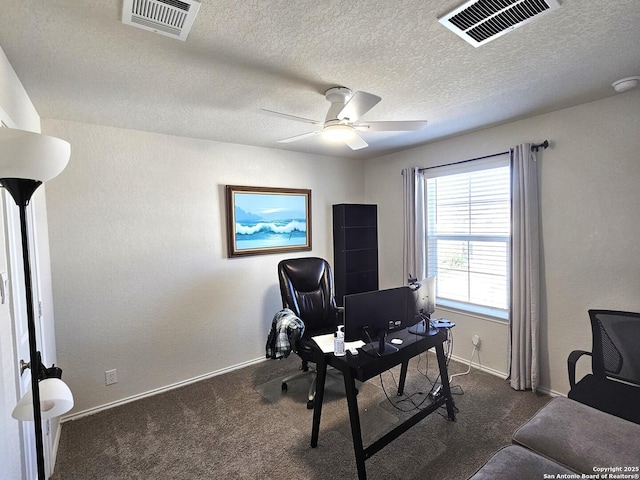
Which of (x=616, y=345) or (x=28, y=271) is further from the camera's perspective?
(x=616, y=345)

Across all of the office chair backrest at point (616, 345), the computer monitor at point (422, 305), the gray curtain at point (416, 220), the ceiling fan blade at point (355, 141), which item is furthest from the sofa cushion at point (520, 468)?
the gray curtain at point (416, 220)

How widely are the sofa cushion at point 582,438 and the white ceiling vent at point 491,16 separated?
72.4 inches

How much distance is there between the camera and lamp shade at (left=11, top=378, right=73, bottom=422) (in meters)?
1.08

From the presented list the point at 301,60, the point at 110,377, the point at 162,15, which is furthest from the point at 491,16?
the point at 110,377

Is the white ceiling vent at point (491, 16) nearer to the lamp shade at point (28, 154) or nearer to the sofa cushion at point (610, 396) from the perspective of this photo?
the lamp shade at point (28, 154)

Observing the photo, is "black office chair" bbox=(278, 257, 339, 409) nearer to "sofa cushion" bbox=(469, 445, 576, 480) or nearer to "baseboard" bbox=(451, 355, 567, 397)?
"baseboard" bbox=(451, 355, 567, 397)

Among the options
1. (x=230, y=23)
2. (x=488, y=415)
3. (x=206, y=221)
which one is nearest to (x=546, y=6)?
(x=230, y=23)

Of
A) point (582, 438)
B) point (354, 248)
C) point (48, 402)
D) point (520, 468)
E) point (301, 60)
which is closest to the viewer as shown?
point (48, 402)

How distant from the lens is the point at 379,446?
1.84 metres

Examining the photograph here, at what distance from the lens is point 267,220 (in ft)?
11.4

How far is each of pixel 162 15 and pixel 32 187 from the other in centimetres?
83

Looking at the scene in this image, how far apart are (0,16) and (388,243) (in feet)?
12.0

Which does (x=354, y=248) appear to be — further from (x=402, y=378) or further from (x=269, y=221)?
(x=402, y=378)

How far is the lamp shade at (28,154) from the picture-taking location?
95 cm
